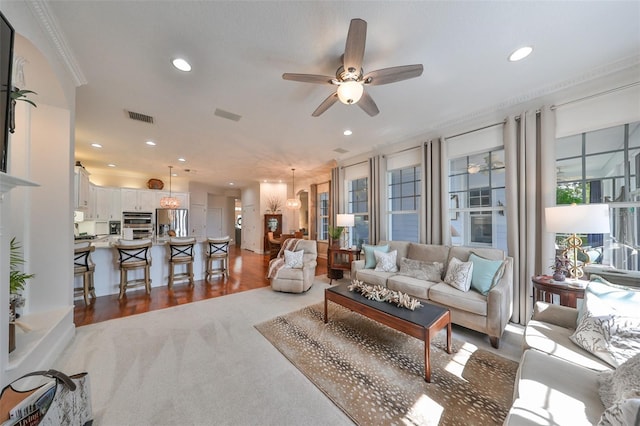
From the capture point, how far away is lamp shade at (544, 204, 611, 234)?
6.72ft

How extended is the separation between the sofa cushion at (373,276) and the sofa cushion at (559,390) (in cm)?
204

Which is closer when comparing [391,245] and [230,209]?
[391,245]

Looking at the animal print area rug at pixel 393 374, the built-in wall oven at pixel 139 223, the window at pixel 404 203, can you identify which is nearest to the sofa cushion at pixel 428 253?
the window at pixel 404 203

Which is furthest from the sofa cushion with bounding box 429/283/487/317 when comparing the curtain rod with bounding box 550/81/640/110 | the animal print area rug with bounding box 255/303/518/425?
the curtain rod with bounding box 550/81/640/110

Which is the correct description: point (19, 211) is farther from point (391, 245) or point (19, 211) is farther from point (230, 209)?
point (230, 209)

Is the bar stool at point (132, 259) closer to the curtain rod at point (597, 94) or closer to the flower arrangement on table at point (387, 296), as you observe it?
the flower arrangement on table at point (387, 296)

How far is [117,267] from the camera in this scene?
3.96m

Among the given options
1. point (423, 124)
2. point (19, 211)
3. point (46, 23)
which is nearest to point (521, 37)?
point (423, 124)

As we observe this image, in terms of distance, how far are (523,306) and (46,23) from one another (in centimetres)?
571

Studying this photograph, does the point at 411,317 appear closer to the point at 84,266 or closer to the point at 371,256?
the point at 371,256

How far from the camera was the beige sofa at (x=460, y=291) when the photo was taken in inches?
94.0

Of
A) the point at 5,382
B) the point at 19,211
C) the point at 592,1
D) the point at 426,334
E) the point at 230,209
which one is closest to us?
the point at 5,382

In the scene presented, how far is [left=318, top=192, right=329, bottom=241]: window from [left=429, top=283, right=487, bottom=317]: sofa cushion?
4.68 meters

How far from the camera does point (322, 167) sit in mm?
6562
